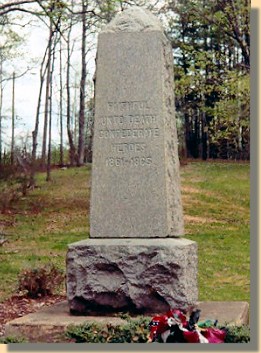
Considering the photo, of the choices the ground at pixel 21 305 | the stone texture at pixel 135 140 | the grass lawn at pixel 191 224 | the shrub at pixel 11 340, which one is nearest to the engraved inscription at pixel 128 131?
the stone texture at pixel 135 140

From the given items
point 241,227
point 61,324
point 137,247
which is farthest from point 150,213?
→ point 241,227

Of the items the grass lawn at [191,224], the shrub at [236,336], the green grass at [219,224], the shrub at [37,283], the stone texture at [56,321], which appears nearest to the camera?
the shrub at [236,336]

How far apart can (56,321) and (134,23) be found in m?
3.22

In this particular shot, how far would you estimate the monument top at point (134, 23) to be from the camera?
28.1 ft

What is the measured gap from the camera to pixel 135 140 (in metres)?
8.35

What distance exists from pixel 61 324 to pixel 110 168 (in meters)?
1.73

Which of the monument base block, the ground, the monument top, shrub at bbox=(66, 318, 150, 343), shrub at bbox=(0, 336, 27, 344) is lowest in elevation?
the ground

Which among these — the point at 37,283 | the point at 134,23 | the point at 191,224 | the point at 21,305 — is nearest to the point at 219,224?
the point at 191,224

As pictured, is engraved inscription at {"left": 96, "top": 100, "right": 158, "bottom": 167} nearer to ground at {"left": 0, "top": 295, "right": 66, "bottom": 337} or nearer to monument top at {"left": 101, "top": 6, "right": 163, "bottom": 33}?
Result: monument top at {"left": 101, "top": 6, "right": 163, "bottom": 33}

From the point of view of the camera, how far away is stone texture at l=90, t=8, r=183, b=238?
325 inches

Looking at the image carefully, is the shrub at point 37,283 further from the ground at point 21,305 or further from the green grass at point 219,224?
the green grass at point 219,224

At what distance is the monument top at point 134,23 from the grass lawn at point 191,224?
190 inches

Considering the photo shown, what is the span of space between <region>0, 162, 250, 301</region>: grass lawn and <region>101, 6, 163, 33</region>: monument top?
190 inches

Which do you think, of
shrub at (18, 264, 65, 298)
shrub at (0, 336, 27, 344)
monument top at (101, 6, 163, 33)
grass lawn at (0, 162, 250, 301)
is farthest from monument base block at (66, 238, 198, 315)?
grass lawn at (0, 162, 250, 301)
